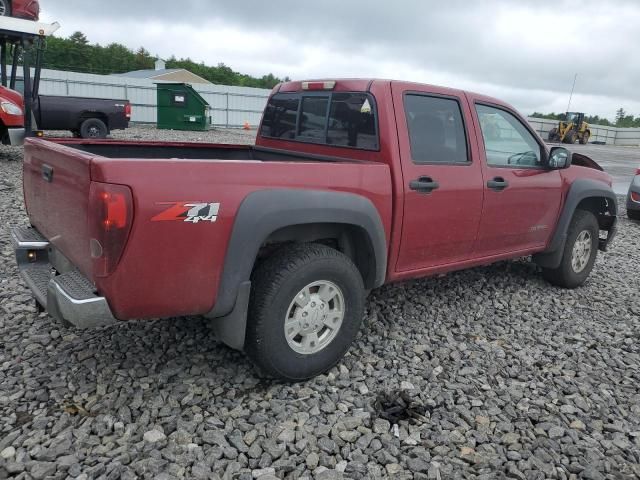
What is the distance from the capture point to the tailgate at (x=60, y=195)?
2643 mm

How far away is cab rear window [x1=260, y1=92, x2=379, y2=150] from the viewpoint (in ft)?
12.2

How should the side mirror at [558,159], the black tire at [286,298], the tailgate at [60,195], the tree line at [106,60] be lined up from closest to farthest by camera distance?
the tailgate at [60,195] < the black tire at [286,298] < the side mirror at [558,159] < the tree line at [106,60]

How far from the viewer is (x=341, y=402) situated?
3180 millimetres

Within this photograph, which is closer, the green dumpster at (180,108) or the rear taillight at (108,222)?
the rear taillight at (108,222)

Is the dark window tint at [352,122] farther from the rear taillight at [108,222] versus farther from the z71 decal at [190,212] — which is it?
the rear taillight at [108,222]

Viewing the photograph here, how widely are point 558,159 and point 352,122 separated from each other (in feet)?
6.75

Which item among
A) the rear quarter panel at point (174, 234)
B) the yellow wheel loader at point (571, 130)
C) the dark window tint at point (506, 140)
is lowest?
the rear quarter panel at point (174, 234)

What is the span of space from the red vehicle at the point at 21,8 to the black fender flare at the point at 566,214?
10.6m

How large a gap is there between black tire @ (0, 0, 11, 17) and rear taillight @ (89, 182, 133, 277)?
10383 millimetres

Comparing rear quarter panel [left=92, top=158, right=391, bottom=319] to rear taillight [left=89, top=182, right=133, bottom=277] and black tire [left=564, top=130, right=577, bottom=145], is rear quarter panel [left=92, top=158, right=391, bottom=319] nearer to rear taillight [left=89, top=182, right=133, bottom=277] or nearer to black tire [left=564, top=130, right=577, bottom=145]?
rear taillight [left=89, top=182, right=133, bottom=277]

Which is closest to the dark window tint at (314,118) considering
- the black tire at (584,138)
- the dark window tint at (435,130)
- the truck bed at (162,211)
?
the dark window tint at (435,130)

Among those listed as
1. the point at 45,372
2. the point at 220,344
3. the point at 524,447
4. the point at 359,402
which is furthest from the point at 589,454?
the point at 45,372

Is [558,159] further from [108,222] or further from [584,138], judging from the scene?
[584,138]

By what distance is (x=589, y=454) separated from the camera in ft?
9.36
